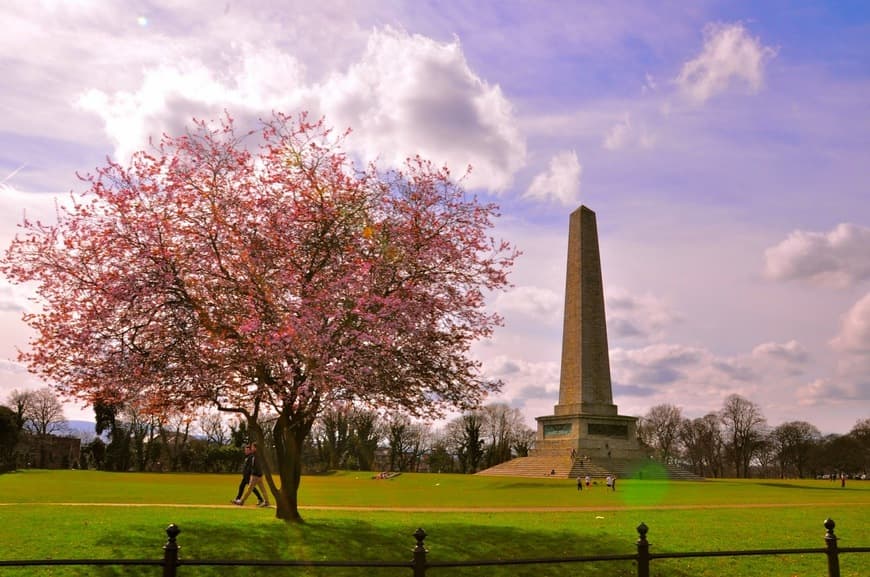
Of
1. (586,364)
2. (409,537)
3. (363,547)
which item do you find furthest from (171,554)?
(586,364)

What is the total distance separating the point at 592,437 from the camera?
208 feet

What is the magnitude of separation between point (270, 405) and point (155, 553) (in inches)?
203

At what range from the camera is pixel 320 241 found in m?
19.1

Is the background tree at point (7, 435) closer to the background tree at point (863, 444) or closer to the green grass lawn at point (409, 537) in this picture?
the green grass lawn at point (409, 537)

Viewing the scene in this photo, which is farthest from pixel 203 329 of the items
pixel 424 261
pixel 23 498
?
pixel 23 498

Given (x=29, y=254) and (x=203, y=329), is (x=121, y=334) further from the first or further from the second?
(x=29, y=254)

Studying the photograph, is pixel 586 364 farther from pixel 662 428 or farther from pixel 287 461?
pixel 662 428

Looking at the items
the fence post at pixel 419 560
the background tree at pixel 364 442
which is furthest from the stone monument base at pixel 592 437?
the fence post at pixel 419 560

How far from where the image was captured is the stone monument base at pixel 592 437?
63125 millimetres

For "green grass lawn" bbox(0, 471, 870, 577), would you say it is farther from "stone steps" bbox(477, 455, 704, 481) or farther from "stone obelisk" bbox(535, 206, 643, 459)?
"stone obelisk" bbox(535, 206, 643, 459)

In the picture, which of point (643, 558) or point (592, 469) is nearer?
point (643, 558)

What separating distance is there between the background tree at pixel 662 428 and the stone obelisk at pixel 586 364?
65046 millimetres

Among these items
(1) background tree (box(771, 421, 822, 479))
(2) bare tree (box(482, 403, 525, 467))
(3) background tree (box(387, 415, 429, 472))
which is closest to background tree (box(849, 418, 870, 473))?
(1) background tree (box(771, 421, 822, 479))

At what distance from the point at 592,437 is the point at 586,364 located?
21.6ft
